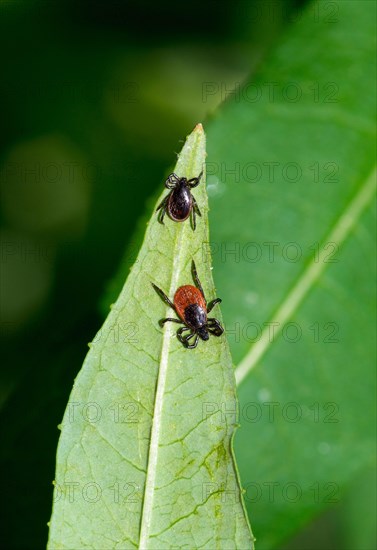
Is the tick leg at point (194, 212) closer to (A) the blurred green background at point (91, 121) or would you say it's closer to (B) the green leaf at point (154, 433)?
(B) the green leaf at point (154, 433)

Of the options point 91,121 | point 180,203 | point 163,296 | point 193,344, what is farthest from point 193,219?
point 91,121

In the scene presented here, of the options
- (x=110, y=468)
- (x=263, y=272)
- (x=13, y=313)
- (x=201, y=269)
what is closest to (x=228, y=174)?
(x=263, y=272)

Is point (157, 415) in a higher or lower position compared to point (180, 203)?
lower

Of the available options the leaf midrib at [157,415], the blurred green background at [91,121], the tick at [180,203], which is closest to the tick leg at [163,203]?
the tick at [180,203]

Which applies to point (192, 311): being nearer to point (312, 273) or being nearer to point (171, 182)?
point (171, 182)

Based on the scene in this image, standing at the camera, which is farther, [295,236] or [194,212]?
[295,236]

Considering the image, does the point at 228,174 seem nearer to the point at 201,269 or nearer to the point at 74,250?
the point at 201,269

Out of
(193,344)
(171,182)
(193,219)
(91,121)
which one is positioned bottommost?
(193,344)
